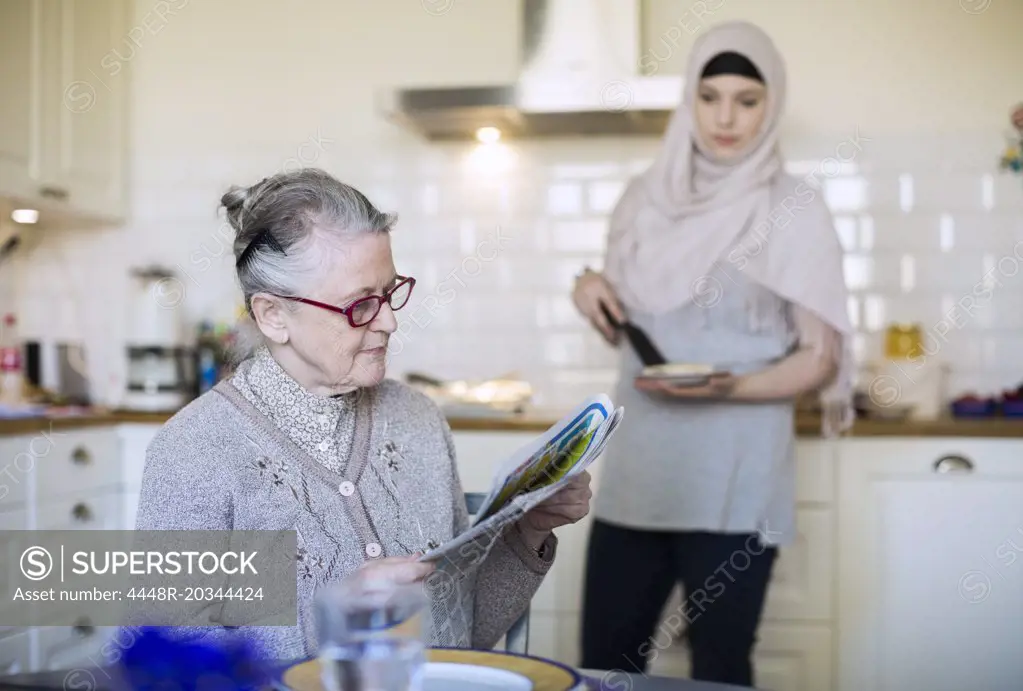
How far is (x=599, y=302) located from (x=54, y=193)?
168cm

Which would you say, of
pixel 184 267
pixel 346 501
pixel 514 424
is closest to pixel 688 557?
pixel 514 424

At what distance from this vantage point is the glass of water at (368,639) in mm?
617

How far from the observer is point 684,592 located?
2.06 metres

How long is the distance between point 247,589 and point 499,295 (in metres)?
2.07

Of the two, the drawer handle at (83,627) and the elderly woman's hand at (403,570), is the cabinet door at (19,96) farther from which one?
the elderly woman's hand at (403,570)

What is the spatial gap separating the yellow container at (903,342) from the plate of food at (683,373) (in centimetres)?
121

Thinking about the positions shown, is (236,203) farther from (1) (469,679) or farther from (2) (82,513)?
(2) (82,513)

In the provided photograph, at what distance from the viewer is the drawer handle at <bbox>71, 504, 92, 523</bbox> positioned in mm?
2742

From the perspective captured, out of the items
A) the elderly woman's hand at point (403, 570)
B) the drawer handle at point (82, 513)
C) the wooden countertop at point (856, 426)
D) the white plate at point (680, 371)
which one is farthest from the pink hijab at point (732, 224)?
the drawer handle at point (82, 513)

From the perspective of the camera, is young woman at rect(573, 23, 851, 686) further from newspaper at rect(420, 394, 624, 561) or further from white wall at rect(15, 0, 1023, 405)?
white wall at rect(15, 0, 1023, 405)

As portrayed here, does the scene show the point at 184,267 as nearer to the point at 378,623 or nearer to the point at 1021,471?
the point at 1021,471

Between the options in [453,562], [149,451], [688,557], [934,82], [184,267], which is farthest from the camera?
[184,267]

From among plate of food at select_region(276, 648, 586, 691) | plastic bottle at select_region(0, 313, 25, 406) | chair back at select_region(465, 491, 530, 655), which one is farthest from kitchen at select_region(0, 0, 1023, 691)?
plate of food at select_region(276, 648, 586, 691)

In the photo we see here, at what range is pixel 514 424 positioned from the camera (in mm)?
2695
